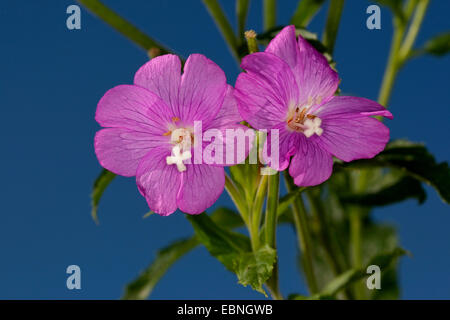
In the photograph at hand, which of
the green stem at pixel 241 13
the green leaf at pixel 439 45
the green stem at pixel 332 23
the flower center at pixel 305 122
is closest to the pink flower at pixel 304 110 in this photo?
the flower center at pixel 305 122

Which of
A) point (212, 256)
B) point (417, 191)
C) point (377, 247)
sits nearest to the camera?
point (212, 256)

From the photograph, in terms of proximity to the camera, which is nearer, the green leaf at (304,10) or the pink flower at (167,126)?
the pink flower at (167,126)

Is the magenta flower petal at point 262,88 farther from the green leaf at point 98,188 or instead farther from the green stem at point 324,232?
the green stem at point 324,232

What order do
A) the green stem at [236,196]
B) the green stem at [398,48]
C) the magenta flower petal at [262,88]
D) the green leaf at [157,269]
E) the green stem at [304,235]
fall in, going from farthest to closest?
the green stem at [398,48] → the green leaf at [157,269] → the green stem at [304,235] → the green stem at [236,196] → the magenta flower petal at [262,88]

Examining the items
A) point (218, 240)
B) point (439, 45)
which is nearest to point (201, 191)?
point (218, 240)

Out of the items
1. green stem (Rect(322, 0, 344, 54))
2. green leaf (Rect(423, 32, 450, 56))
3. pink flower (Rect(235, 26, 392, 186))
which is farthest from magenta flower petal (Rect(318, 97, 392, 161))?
green leaf (Rect(423, 32, 450, 56))

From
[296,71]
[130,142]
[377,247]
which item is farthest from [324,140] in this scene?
[377,247]

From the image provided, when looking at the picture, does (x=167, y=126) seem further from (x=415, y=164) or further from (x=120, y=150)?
(x=415, y=164)
